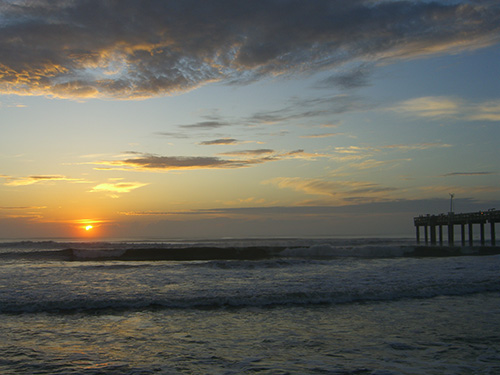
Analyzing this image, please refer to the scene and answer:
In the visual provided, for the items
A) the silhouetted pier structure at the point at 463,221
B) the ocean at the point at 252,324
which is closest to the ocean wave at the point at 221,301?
the ocean at the point at 252,324

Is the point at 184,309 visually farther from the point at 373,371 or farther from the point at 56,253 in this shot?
the point at 56,253

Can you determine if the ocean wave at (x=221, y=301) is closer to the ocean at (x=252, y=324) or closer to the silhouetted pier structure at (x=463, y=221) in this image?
the ocean at (x=252, y=324)

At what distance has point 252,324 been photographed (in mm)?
10586

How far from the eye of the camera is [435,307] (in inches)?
499

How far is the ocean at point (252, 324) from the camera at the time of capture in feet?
24.5

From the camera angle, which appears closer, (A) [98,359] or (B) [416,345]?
(A) [98,359]

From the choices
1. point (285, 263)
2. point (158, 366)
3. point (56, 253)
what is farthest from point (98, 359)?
point (56, 253)

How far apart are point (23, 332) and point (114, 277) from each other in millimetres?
10445

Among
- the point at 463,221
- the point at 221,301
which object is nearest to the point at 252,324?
the point at 221,301

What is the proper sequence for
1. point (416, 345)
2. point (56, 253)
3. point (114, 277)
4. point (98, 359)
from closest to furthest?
point (98, 359) → point (416, 345) → point (114, 277) → point (56, 253)

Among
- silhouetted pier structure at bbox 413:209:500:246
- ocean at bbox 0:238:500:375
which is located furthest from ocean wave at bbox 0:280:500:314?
silhouetted pier structure at bbox 413:209:500:246

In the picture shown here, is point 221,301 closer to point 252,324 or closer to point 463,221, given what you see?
point 252,324

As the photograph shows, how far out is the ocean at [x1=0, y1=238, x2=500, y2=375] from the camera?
7465mm

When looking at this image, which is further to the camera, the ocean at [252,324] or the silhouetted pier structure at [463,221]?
the silhouetted pier structure at [463,221]
